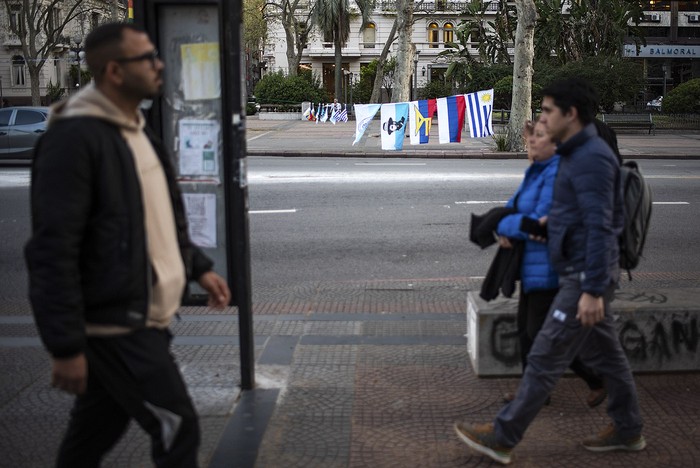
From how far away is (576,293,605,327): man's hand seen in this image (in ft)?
11.9

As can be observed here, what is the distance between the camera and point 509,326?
508 centimetres

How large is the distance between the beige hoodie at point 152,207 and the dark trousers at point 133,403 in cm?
7

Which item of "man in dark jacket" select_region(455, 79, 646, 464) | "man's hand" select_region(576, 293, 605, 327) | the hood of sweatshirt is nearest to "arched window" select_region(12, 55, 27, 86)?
"man in dark jacket" select_region(455, 79, 646, 464)

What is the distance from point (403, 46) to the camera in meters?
31.4

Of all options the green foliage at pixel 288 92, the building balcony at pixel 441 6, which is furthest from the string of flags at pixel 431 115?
the building balcony at pixel 441 6

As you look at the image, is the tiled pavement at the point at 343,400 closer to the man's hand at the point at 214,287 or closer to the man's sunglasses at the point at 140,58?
the man's hand at the point at 214,287

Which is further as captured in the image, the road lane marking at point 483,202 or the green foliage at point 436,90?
the green foliage at point 436,90

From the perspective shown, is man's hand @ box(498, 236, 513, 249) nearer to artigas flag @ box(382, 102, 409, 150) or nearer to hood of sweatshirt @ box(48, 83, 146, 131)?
hood of sweatshirt @ box(48, 83, 146, 131)

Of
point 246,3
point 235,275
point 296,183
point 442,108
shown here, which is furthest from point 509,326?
point 246,3

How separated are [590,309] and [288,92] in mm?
47249

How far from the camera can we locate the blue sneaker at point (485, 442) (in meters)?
3.93

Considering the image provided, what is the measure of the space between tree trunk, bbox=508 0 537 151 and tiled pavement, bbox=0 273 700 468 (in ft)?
59.4

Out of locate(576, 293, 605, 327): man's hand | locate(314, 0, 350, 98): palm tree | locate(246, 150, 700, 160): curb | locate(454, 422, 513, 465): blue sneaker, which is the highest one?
locate(314, 0, 350, 98): palm tree

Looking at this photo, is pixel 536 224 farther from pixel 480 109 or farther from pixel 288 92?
pixel 288 92
